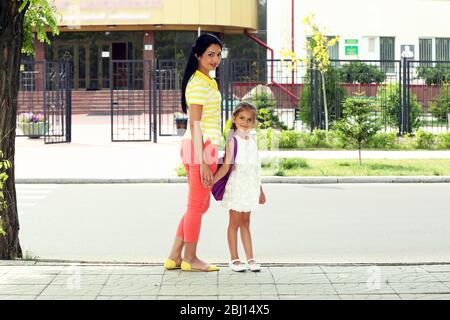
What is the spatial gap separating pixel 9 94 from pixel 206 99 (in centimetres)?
215

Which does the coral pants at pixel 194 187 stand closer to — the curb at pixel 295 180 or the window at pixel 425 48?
the curb at pixel 295 180

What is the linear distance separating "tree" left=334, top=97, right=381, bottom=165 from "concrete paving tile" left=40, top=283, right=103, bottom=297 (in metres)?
14.1

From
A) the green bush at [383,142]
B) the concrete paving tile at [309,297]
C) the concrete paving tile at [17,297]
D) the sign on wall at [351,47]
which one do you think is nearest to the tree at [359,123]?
the green bush at [383,142]

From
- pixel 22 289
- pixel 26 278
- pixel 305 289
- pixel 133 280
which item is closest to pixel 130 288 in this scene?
pixel 133 280

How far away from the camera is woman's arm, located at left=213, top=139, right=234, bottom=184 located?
802 centimetres

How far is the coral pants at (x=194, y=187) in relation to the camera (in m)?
7.93

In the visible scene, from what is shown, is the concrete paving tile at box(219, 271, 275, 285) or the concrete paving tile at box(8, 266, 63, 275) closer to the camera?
the concrete paving tile at box(219, 271, 275, 285)

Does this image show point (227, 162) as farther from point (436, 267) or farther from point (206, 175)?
point (436, 267)

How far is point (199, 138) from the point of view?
7859 mm

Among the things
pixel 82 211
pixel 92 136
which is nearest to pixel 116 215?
pixel 82 211

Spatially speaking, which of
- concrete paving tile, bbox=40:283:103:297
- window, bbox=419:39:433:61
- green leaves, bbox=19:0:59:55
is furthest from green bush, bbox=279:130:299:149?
window, bbox=419:39:433:61

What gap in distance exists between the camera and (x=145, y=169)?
20.3 metres

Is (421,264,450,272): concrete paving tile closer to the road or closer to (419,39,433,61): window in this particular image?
the road

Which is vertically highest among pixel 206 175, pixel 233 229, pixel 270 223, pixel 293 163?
pixel 206 175
